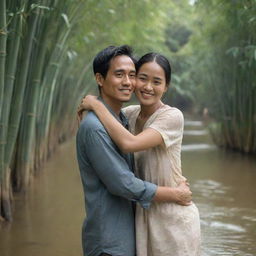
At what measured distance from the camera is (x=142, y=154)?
6.91 feet

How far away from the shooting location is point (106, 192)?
196 centimetres

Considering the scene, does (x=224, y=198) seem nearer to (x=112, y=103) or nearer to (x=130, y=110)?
(x=130, y=110)

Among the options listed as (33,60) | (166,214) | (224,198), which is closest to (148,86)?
(166,214)

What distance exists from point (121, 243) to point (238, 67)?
7695 mm

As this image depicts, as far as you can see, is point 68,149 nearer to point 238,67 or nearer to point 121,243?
point 238,67

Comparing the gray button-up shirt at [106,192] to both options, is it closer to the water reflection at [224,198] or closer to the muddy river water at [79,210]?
the muddy river water at [79,210]

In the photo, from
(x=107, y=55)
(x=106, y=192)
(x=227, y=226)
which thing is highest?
(x=107, y=55)

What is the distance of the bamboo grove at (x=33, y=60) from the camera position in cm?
431

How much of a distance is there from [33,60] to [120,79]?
3733 mm

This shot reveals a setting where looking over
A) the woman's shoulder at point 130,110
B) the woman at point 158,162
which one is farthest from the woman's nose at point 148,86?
the woman's shoulder at point 130,110

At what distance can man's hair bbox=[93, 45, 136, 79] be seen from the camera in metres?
2.01

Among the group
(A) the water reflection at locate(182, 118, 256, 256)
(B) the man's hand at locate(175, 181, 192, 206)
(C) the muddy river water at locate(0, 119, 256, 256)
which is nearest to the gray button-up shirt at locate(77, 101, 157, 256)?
(B) the man's hand at locate(175, 181, 192, 206)

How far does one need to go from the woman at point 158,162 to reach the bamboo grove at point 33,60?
1636 millimetres

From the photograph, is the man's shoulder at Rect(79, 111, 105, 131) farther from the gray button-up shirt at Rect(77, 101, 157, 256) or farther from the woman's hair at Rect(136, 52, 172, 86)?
the woman's hair at Rect(136, 52, 172, 86)
